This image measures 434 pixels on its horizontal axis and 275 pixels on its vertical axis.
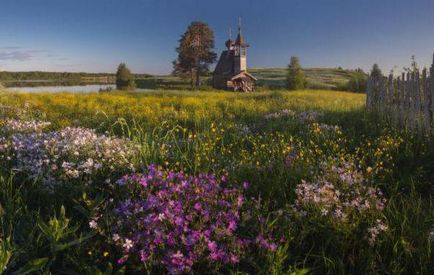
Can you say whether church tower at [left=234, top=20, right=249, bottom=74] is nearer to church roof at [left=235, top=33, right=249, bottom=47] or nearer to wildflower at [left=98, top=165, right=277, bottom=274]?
church roof at [left=235, top=33, right=249, bottom=47]

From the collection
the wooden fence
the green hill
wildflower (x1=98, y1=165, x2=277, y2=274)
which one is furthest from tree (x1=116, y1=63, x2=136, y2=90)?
wildflower (x1=98, y1=165, x2=277, y2=274)

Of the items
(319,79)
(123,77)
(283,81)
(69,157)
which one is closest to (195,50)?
(123,77)

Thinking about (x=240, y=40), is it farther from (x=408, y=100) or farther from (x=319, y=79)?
Result: (x=408, y=100)

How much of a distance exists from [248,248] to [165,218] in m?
0.74

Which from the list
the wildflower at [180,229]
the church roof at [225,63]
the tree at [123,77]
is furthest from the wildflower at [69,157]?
the tree at [123,77]

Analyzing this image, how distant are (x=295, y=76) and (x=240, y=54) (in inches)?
349

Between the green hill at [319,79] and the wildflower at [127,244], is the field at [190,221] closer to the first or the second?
the wildflower at [127,244]

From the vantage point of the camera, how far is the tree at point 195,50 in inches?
2530

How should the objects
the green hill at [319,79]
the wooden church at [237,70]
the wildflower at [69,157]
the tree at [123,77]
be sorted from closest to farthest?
the wildflower at [69,157] < the wooden church at [237,70] < the green hill at [319,79] < the tree at [123,77]

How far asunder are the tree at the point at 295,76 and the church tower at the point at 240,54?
684 centimetres

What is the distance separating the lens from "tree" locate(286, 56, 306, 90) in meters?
56.3

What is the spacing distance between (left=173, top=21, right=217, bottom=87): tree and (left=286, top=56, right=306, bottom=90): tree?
14954 mm

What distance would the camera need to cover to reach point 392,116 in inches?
414

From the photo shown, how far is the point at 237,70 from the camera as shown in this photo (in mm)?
58062
